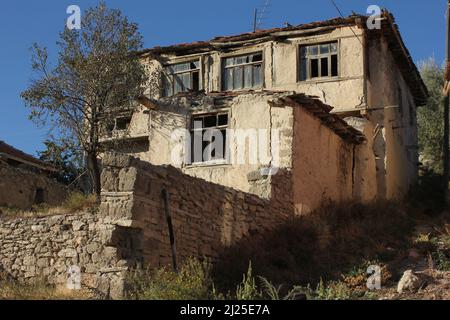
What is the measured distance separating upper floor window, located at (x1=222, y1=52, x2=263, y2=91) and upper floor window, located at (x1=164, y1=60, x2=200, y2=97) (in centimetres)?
122

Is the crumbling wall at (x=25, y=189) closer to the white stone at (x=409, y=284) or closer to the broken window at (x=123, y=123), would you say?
the broken window at (x=123, y=123)

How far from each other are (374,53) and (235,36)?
4851 mm

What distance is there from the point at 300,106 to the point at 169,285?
9398 mm

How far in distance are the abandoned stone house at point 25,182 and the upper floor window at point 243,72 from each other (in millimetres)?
6920

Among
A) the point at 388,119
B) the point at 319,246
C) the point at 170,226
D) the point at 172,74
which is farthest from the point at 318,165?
the point at 172,74

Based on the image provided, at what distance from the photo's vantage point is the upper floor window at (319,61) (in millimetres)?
22266

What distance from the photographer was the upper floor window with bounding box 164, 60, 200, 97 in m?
24.6

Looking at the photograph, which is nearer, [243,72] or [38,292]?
[38,292]

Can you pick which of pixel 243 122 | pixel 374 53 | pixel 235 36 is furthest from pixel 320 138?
pixel 235 36

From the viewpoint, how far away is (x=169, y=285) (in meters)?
9.66

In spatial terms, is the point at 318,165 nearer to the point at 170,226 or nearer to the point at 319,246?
→ the point at 319,246

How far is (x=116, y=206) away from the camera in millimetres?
11094
